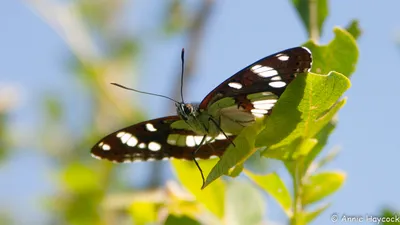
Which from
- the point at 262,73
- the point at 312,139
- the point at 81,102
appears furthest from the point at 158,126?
A: the point at 81,102

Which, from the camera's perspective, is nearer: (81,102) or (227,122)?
(227,122)

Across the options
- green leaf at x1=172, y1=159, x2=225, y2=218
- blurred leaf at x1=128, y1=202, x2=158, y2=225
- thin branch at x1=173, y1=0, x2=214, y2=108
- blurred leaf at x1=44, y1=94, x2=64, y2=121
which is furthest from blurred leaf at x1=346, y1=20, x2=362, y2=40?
blurred leaf at x1=44, y1=94, x2=64, y2=121

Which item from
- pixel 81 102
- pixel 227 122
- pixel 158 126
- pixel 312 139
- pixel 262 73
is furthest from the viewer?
pixel 81 102

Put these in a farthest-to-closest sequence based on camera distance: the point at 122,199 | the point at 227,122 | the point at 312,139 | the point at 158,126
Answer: the point at 122,199 → the point at 158,126 → the point at 227,122 → the point at 312,139

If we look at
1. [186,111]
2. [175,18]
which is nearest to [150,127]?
[186,111]

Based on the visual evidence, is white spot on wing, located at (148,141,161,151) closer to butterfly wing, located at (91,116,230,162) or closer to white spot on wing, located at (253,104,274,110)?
butterfly wing, located at (91,116,230,162)

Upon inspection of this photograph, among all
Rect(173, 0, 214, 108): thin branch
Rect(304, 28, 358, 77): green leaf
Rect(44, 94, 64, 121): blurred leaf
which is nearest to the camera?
Rect(304, 28, 358, 77): green leaf

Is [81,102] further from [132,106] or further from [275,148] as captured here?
[275,148]
